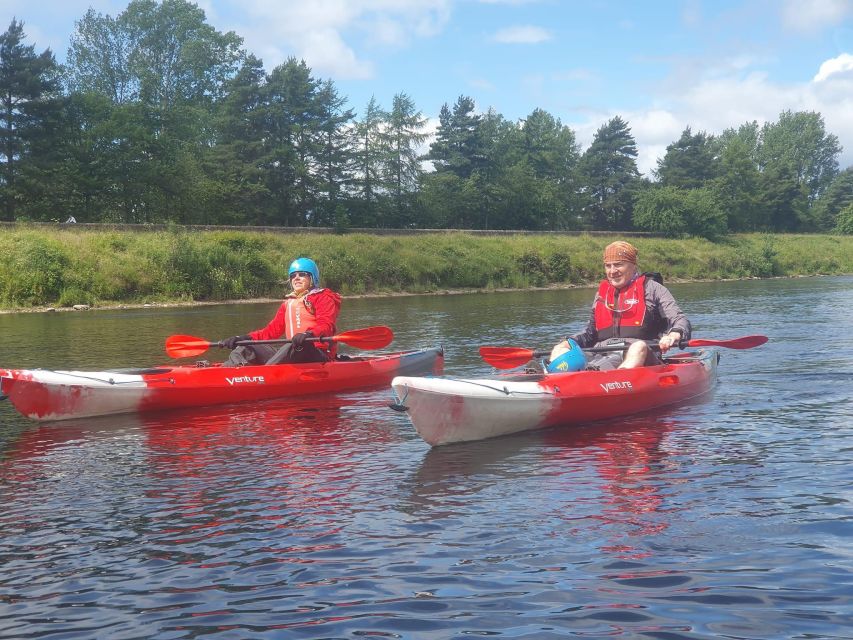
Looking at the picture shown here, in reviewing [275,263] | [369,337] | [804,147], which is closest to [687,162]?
[804,147]

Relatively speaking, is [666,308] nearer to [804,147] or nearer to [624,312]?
[624,312]

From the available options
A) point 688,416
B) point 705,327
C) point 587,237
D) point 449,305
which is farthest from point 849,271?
point 688,416

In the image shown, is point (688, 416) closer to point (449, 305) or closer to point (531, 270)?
point (449, 305)

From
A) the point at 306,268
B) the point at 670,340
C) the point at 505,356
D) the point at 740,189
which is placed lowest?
the point at 505,356

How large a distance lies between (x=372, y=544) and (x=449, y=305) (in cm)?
2431

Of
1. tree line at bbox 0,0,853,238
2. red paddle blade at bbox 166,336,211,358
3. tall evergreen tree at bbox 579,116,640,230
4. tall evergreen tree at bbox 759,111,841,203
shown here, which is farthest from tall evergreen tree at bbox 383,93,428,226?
tall evergreen tree at bbox 759,111,841,203

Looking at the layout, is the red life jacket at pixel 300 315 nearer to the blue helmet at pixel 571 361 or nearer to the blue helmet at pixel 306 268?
the blue helmet at pixel 306 268

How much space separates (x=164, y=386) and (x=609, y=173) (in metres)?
66.2

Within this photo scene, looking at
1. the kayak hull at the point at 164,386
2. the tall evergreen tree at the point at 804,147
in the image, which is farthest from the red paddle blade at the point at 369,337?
the tall evergreen tree at the point at 804,147

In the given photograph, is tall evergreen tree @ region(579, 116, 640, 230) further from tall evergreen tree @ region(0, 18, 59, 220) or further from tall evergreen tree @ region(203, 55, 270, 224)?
tall evergreen tree @ region(0, 18, 59, 220)

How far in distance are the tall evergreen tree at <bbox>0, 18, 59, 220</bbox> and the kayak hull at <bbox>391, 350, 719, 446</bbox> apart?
38042 millimetres

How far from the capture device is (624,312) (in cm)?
950

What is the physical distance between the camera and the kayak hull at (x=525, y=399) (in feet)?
24.5

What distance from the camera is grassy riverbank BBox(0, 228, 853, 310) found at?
29.8 m
